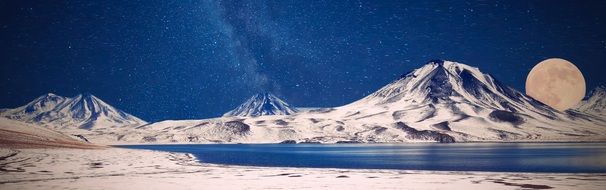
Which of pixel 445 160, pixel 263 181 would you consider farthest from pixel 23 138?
pixel 445 160

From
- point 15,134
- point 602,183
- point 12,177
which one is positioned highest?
point 15,134

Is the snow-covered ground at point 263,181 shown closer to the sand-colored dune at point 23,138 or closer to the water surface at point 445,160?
the water surface at point 445,160

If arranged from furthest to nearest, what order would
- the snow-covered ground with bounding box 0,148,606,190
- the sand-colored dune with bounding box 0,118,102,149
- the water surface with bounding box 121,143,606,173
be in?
1. the sand-colored dune with bounding box 0,118,102,149
2. the water surface with bounding box 121,143,606,173
3. the snow-covered ground with bounding box 0,148,606,190

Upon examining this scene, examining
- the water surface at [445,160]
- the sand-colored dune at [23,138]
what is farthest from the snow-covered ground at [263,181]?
the sand-colored dune at [23,138]

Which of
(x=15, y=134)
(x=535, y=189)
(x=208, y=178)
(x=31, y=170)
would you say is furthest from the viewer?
(x=15, y=134)

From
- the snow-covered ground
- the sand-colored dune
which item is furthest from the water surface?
the sand-colored dune

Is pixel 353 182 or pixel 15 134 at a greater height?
pixel 15 134

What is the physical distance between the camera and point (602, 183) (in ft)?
116

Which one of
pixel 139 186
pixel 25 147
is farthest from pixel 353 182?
pixel 25 147

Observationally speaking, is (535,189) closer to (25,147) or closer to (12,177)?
(12,177)

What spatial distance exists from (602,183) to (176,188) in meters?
28.5

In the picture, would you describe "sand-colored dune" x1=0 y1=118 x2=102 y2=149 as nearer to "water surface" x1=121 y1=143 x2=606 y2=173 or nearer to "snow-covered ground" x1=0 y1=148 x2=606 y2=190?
"water surface" x1=121 y1=143 x2=606 y2=173

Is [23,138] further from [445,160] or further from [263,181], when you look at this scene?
[445,160]

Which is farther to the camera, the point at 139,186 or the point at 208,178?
the point at 208,178
